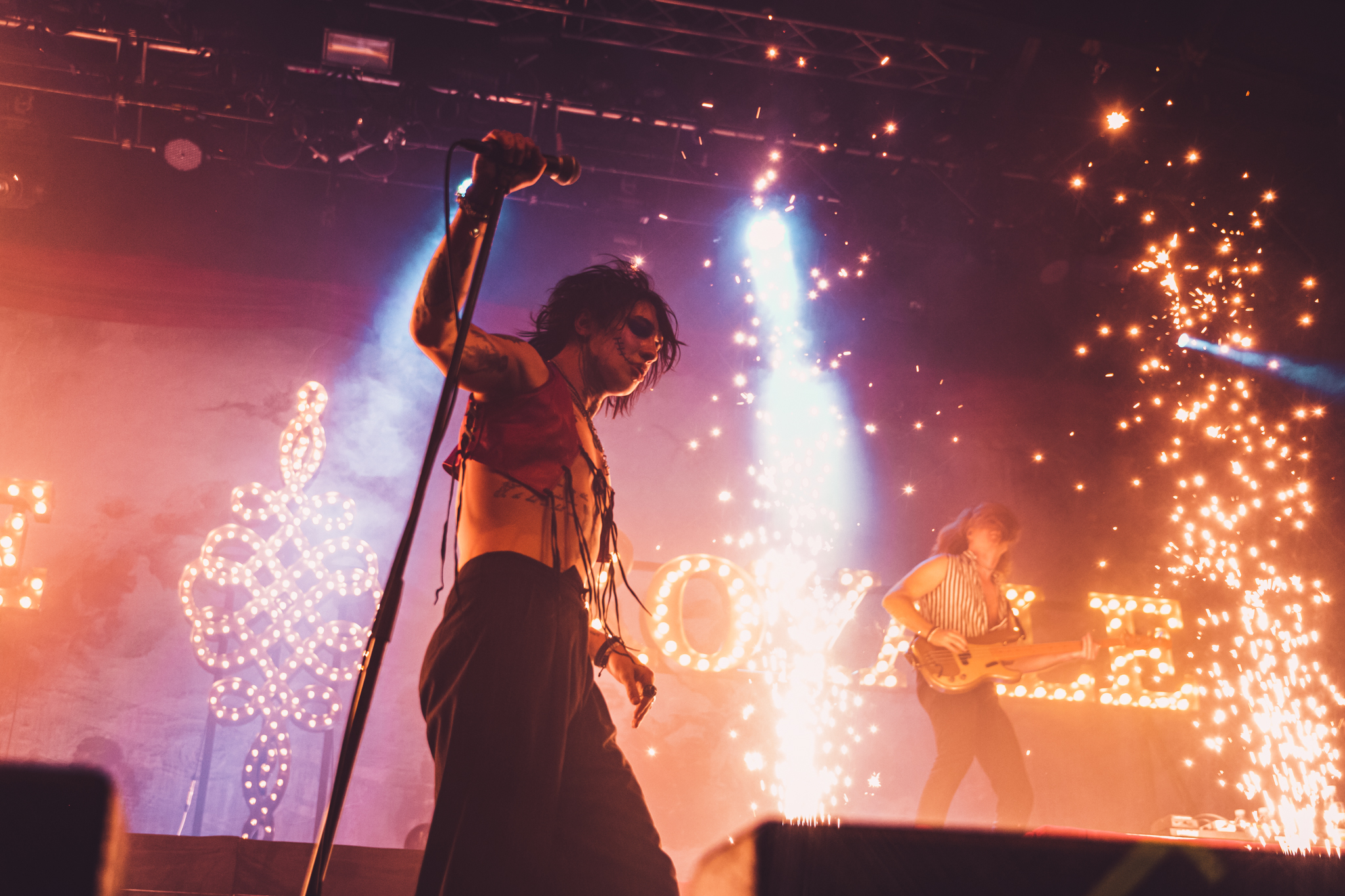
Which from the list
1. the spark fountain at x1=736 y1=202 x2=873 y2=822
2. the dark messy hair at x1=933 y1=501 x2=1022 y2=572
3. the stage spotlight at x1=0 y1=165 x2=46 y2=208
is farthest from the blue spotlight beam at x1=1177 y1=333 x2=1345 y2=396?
the stage spotlight at x1=0 y1=165 x2=46 y2=208

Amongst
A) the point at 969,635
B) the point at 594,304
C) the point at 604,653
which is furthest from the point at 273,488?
the point at 969,635

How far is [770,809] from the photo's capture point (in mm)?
5844

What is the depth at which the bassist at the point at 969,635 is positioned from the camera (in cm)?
457

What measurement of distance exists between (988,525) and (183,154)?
21.4 feet

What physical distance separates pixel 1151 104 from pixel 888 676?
4382mm

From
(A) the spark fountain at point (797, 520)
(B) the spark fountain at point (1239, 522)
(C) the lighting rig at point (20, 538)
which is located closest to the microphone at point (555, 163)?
(A) the spark fountain at point (797, 520)

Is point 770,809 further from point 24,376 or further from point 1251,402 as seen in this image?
point 24,376

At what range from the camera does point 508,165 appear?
1538 millimetres

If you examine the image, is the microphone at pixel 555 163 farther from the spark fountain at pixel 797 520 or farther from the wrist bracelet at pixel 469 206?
the spark fountain at pixel 797 520

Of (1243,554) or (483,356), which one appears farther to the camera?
(1243,554)

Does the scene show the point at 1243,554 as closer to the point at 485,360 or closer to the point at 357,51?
the point at 485,360

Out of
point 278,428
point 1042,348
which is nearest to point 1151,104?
point 1042,348

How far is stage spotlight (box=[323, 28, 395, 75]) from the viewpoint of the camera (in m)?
5.59

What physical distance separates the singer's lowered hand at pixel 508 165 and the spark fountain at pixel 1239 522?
5927mm
